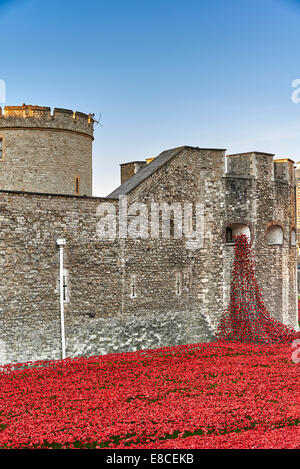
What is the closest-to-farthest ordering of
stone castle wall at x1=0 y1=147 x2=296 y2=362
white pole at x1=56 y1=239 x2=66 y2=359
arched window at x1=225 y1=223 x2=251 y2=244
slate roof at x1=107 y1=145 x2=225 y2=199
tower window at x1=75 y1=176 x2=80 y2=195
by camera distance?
stone castle wall at x1=0 y1=147 x2=296 y2=362 < white pole at x1=56 y1=239 x2=66 y2=359 < slate roof at x1=107 y1=145 x2=225 y2=199 < arched window at x1=225 y1=223 x2=251 y2=244 < tower window at x1=75 y1=176 x2=80 y2=195

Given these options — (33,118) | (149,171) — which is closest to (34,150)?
(33,118)

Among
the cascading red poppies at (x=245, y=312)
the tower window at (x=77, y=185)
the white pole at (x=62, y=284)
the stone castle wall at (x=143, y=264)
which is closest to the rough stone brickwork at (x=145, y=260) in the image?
the stone castle wall at (x=143, y=264)

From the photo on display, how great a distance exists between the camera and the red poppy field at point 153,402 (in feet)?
29.0

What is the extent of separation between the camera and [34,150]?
2075 centimetres

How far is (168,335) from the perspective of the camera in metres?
17.4

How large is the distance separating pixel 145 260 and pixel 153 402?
655 centimetres

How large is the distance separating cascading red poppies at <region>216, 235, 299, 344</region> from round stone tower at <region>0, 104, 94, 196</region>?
7505 mm

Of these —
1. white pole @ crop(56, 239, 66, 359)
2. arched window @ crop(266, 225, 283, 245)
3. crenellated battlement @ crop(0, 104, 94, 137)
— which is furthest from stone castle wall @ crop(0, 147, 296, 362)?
crenellated battlement @ crop(0, 104, 94, 137)

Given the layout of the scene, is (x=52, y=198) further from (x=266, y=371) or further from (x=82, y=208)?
(x=266, y=371)

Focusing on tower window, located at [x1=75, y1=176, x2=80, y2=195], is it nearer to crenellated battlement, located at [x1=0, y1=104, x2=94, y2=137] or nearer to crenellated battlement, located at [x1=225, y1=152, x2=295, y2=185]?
crenellated battlement, located at [x1=0, y1=104, x2=94, y2=137]

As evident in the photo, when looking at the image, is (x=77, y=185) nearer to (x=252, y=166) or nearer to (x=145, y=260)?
(x=145, y=260)

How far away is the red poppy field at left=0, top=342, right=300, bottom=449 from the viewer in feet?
29.0

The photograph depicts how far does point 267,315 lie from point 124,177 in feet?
27.8
